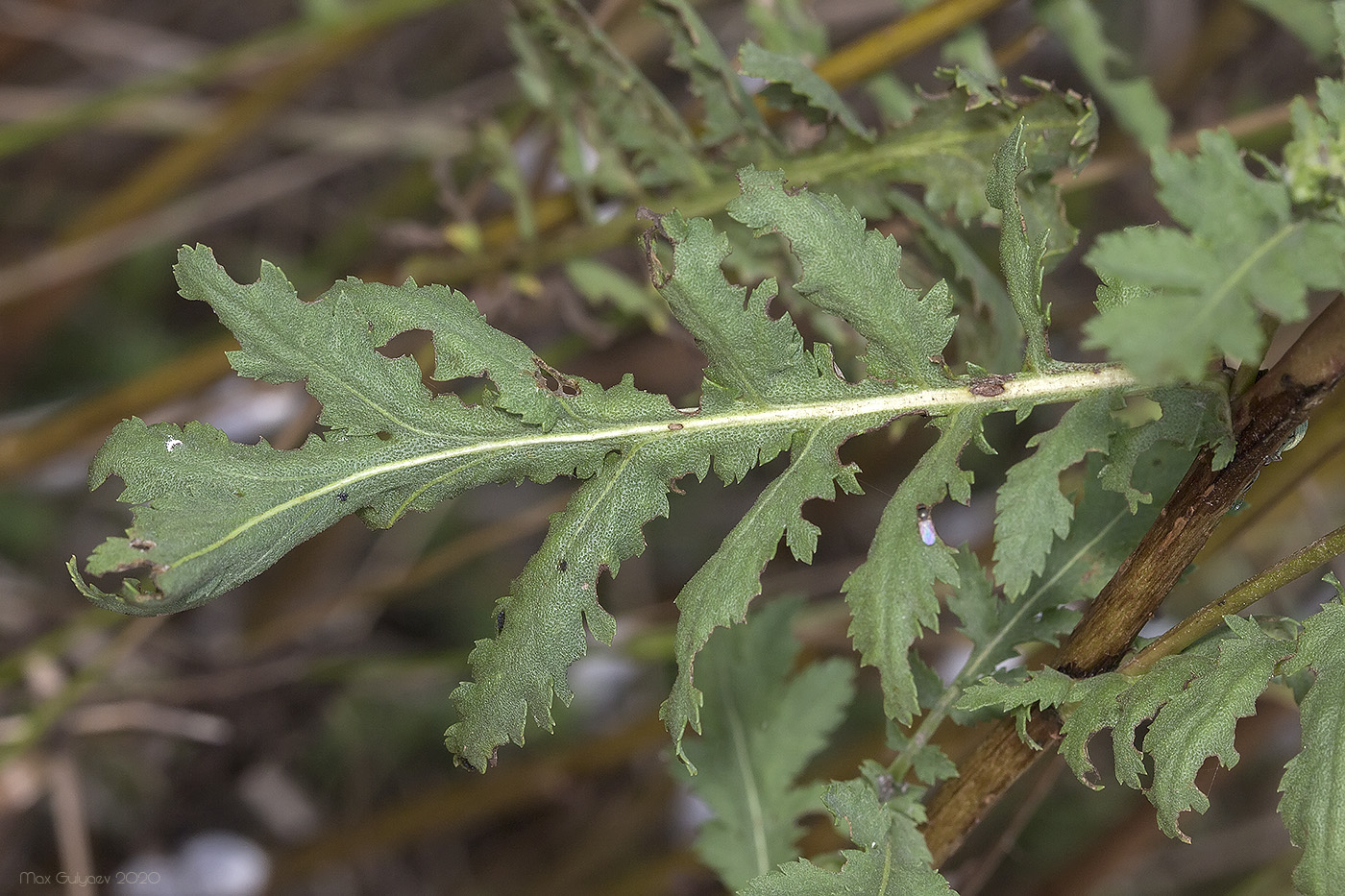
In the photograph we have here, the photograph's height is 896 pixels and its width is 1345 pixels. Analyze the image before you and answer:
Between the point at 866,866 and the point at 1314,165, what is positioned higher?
the point at 1314,165

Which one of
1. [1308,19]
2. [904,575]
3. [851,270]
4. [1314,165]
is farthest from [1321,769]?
[1308,19]

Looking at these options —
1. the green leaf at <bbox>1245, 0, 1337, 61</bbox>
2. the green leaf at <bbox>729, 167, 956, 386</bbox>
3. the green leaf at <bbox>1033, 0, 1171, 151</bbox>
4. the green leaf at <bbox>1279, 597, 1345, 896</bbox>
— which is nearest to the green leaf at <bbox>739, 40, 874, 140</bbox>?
the green leaf at <bbox>729, 167, 956, 386</bbox>

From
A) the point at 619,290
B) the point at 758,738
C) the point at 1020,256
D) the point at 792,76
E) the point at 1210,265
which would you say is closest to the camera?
the point at 1210,265

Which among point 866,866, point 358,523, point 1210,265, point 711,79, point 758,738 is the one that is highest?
point 1210,265

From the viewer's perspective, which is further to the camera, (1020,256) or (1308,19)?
(1308,19)

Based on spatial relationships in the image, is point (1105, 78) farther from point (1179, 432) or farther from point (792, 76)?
point (1179, 432)


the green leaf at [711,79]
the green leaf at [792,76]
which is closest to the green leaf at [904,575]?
the green leaf at [792,76]

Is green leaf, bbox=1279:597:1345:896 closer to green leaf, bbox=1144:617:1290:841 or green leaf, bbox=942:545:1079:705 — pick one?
green leaf, bbox=1144:617:1290:841

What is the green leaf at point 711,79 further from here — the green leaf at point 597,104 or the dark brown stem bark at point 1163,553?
the dark brown stem bark at point 1163,553
